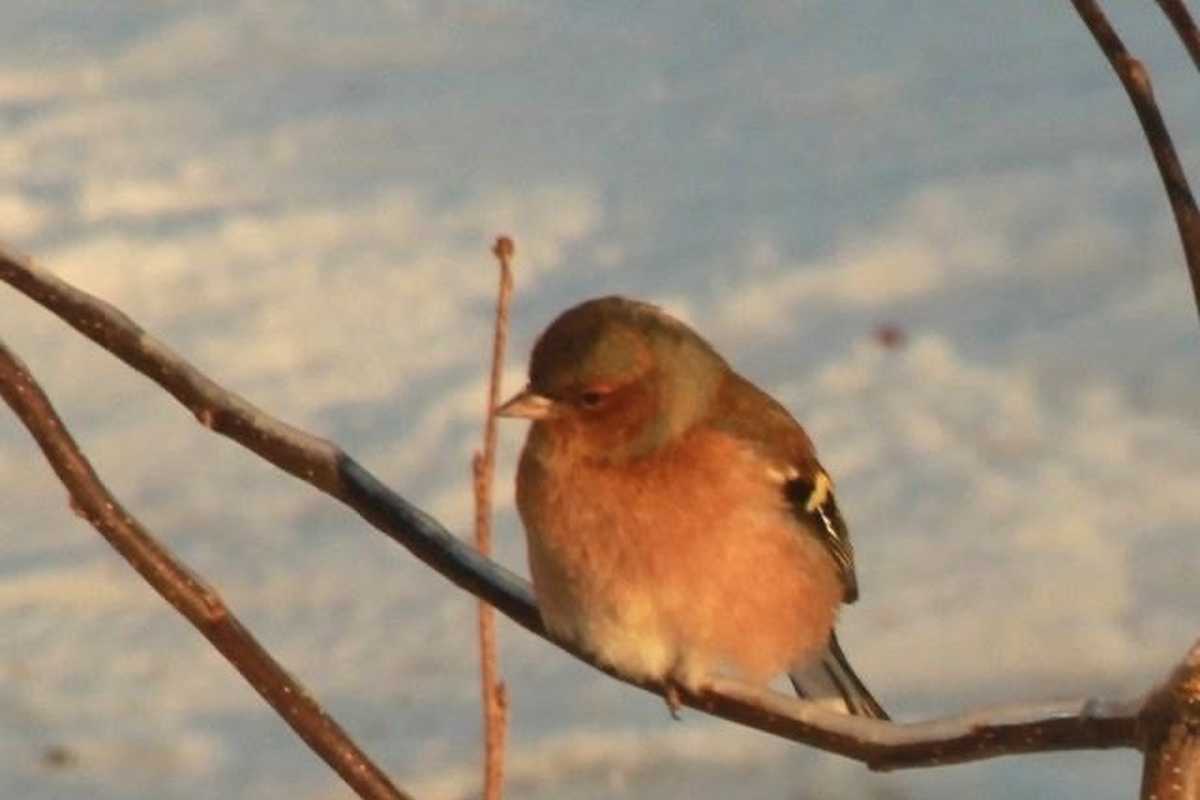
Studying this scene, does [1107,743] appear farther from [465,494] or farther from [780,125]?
[780,125]

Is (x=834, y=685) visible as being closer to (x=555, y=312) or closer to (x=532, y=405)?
(x=532, y=405)

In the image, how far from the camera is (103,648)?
6922 millimetres

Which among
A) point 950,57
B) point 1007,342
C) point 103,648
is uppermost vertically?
point 950,57

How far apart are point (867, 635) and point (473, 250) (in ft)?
8.84

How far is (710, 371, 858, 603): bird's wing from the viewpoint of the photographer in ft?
12.1

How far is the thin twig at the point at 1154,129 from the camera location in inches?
74.8

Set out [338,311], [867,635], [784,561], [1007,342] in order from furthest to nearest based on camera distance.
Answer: [338,311]
[1007,342]
[867,635]
[784,561]

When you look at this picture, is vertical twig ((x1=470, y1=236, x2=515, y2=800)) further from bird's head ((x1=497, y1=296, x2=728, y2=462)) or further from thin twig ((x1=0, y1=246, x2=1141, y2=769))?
bird's head ((x1=497, y1=296, x2=728, y2=462))

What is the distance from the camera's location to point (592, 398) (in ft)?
11.7

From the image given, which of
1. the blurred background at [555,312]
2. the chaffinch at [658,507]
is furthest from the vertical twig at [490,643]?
the blurred background at [555,312]

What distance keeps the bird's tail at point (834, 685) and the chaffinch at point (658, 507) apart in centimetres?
18

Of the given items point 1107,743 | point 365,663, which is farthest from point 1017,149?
point 1107,743

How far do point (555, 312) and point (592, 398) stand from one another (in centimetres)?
473

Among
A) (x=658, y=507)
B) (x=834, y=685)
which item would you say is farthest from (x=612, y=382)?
(x=834, y=685)
